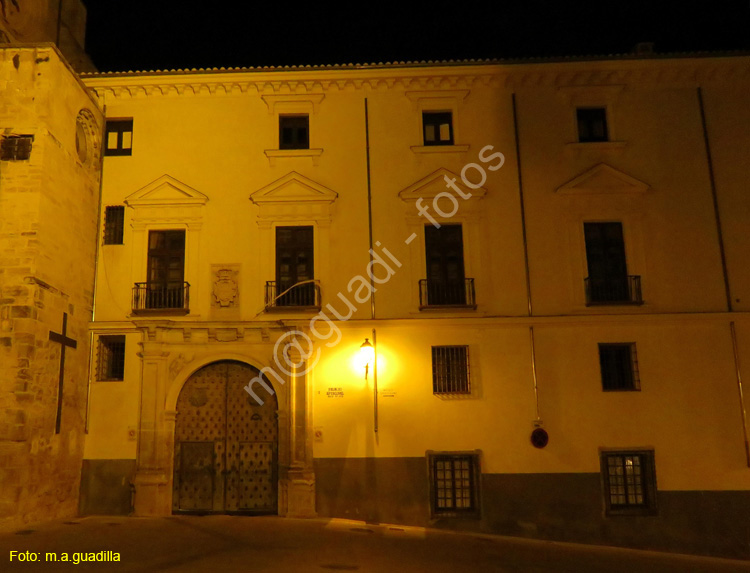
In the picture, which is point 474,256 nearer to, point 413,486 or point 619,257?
point 619,257

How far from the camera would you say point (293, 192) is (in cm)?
1527

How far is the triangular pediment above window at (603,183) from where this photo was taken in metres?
15.2

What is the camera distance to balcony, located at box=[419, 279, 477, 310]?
1473 cm

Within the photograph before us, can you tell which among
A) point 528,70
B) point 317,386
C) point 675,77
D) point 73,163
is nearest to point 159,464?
point 317,386

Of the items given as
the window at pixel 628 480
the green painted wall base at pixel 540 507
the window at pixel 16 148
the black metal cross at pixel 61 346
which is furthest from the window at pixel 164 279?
the window at pixel 628 480

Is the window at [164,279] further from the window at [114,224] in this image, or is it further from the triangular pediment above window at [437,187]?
the triangular pediment above window at [437,187]

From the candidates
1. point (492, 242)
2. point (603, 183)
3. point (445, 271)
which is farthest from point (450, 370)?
point (603, 183)

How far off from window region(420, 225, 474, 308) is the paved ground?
5.02 m

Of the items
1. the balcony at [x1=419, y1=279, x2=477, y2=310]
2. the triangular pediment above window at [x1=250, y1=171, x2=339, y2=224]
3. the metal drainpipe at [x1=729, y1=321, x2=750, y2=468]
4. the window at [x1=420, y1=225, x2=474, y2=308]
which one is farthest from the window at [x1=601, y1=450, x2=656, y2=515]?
the triangular pediment above window at [x1=250, y1=171, x2=339, y2=224]

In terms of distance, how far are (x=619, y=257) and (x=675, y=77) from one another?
15.4 feet

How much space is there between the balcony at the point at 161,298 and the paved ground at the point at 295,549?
4.44 meters

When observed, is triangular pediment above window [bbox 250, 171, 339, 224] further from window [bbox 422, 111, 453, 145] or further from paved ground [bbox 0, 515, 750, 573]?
paved ground [bbox 0, 515, 750, 573]

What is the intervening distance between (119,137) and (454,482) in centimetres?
1130
